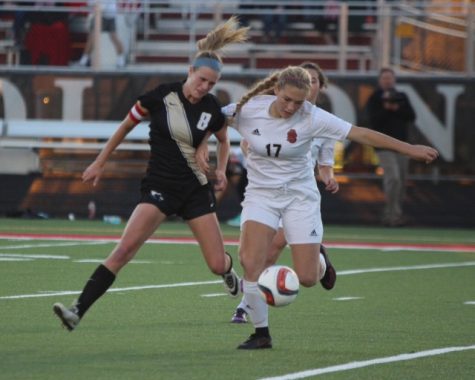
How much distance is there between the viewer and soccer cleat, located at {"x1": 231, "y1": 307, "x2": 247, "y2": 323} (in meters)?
10.7

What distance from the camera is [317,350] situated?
9133 mm

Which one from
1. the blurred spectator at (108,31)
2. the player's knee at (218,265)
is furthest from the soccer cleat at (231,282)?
the blurred spectator at (108,31)

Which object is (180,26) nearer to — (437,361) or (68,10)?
(68,10)

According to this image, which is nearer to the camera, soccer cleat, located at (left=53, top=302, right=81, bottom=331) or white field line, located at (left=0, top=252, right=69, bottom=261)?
soccer cleat, located at (left=53, top=302, right=81, bottom=331)

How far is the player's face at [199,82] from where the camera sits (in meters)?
9.72

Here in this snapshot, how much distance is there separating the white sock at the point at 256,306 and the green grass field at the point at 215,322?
0.25m

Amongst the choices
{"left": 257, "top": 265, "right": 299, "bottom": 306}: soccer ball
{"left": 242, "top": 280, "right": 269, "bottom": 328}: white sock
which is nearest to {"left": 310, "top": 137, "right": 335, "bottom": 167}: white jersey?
{"left": 242, "top": 280, "right": 269, "bottom": 328}: white sock

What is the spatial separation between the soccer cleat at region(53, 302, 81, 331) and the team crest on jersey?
1839 millimetres

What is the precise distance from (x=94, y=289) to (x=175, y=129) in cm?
130

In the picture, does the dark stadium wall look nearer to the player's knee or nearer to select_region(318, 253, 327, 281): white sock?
select_region(318, 253, 327, 281): white sock

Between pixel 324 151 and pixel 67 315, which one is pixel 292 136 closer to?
pixel 67 315

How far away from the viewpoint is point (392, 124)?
23109mm

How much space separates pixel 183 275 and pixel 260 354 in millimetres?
5663

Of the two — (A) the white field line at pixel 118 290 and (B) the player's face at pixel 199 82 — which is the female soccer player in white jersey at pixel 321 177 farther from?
(A) the white field line at pixel 118 290
